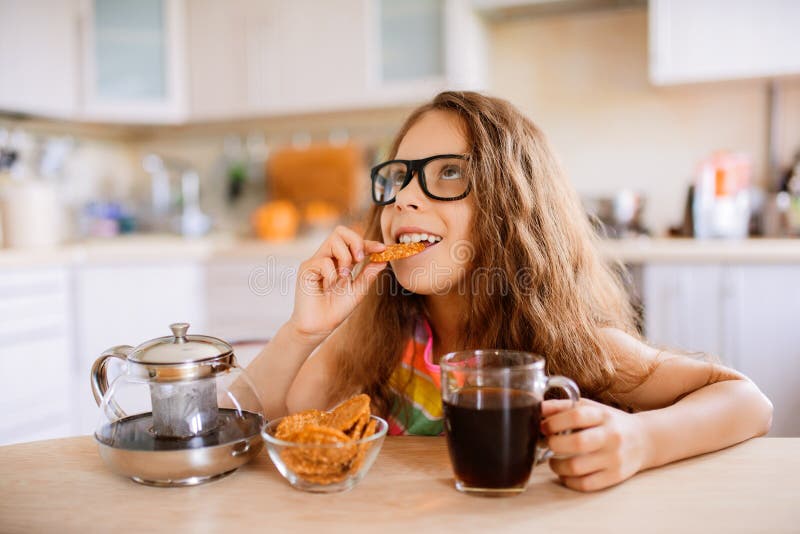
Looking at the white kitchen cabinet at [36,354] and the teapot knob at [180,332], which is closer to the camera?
the teapot knob at [180,332]

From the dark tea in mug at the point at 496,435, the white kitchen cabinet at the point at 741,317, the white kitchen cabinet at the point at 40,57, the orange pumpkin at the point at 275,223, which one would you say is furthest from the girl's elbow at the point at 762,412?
the white kitchen cabinet at the point at 40,57

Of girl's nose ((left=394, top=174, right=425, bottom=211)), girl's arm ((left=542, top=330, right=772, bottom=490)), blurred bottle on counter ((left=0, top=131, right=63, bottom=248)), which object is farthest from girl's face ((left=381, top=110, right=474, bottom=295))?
blurred bottle on counter ((left=0, top=131, right=63, bottom=248))

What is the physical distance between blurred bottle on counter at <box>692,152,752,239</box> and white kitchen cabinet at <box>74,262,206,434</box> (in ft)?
6.48

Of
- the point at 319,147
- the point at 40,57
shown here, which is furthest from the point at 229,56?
the point at 40,57

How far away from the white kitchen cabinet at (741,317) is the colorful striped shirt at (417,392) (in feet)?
4.29

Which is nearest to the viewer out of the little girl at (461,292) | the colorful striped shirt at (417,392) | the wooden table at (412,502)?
the wooden table at (412,502)

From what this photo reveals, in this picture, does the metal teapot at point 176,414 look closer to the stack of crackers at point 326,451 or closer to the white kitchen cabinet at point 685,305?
the stack of crackers at point 326,451

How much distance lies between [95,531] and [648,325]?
2000 mm

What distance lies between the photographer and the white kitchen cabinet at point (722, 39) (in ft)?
7.54

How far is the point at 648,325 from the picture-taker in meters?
2.25

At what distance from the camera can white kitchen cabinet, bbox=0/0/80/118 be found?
8.59ft

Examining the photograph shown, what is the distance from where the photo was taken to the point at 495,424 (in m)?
0.62

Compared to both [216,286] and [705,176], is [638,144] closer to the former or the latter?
[705,176]

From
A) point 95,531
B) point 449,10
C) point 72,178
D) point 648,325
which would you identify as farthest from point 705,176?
point 72,178
